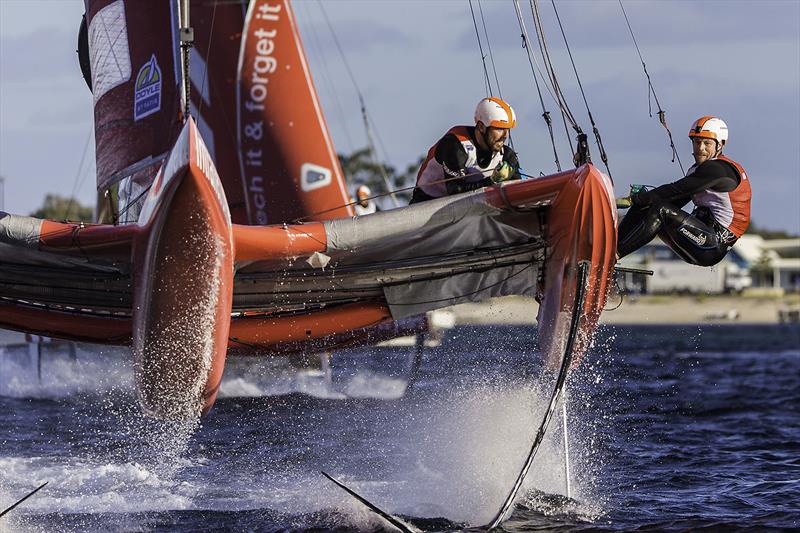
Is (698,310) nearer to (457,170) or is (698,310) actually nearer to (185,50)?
(457,170)

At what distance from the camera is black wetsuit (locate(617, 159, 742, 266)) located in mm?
8164

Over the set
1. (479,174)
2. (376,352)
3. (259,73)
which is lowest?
(376,352)

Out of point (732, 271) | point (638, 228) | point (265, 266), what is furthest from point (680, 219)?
point (732, 271)

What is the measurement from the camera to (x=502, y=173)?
8.51 meters

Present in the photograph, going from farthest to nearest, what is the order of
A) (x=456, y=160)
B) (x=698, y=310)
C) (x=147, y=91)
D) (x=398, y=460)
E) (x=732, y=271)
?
(x=732, y=271) < (x=698, y=310) < (x=147, y=91) < (x=398, y=460) < (x=456, y=160)

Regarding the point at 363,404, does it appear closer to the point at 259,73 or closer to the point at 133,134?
the point at 259,73

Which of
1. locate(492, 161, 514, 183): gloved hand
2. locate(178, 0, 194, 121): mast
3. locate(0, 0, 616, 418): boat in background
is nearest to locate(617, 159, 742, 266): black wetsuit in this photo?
locate(0, 0, 616, 418): boat in background

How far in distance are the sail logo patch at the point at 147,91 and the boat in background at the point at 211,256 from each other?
1cm

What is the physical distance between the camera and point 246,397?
16.2 m

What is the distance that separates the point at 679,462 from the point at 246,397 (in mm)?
6586

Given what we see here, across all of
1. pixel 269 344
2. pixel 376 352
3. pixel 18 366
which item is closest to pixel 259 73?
pixel 269 344

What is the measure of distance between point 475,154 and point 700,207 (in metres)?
Result: 1.40

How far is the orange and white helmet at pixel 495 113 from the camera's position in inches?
322

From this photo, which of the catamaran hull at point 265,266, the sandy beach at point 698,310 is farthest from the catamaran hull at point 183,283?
the sandy beach at point 698,310
